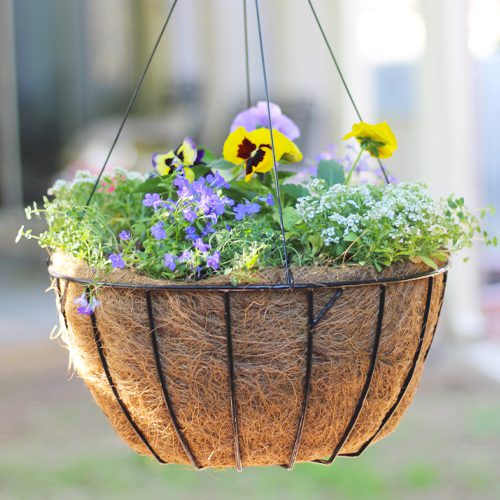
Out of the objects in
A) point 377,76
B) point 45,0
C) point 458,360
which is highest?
point 45,0

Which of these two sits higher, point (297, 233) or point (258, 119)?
point (258, 119)

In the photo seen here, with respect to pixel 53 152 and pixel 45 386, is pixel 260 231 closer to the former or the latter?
pixel 45 386

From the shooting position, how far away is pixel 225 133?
186 inches

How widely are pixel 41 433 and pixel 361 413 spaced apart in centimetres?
215

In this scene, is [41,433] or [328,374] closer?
[328,374]

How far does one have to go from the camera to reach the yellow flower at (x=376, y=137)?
3.60ft

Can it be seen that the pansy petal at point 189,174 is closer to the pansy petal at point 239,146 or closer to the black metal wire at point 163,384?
the pansy petal at point 239,146

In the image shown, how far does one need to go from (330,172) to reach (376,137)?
95 millimetres

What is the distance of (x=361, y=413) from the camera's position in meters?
1.05

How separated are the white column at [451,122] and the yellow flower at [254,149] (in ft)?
8.88

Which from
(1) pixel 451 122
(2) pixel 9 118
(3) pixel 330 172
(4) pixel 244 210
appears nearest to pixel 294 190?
(3) pixel 330 172

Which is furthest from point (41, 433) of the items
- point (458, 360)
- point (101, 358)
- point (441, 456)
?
point (101, 358)

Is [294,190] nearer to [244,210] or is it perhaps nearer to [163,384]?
[244,210]

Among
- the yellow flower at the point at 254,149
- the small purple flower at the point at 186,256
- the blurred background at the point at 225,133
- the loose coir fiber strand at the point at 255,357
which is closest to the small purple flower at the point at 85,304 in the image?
the loose coir fiber strand at the point at 255,357
